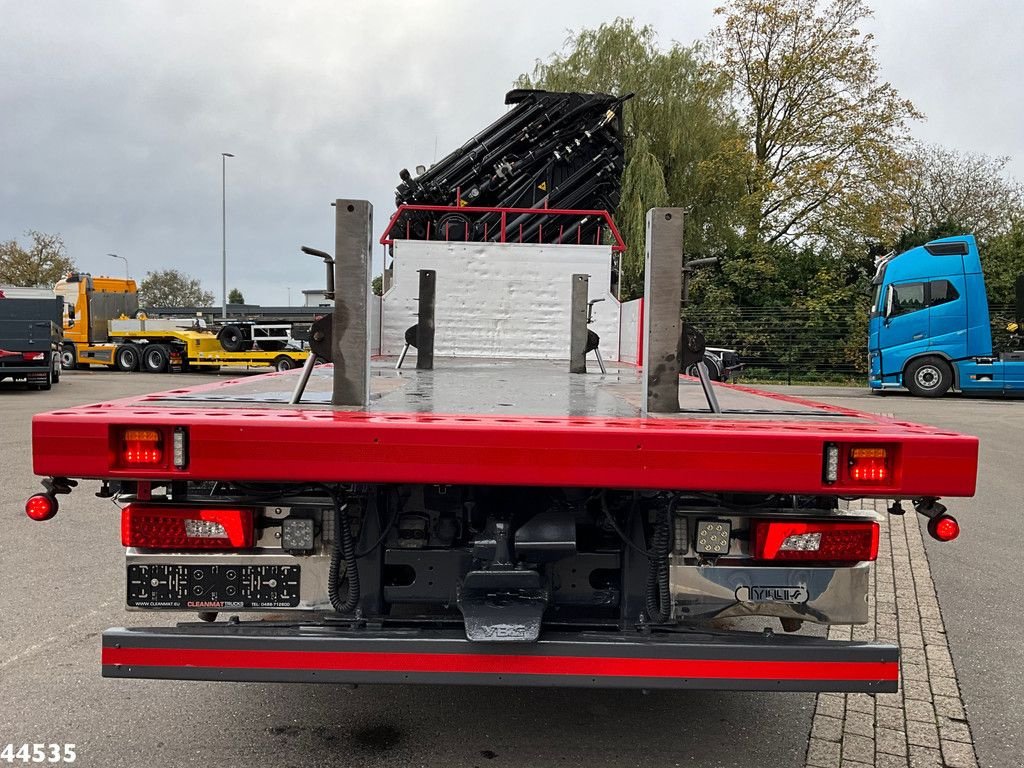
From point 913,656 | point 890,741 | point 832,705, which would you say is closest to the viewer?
point 890,741

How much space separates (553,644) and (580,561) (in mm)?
406

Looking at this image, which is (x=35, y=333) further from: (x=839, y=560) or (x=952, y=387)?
(x=952, y=387)

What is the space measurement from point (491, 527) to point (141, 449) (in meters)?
1.08

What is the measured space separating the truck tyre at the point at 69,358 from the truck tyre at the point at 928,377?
88.7 ft

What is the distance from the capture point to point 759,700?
3.37 metres

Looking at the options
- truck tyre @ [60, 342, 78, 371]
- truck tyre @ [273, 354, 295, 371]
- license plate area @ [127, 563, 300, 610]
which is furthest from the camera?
truck tyre @ [60, 342, 78, 371]

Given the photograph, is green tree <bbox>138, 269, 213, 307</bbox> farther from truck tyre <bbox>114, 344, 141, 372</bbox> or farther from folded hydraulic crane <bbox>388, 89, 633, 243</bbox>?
folded hydraulic crane <bbox>388, 89, 633, 243</bbox>

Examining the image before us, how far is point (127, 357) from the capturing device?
27766mm

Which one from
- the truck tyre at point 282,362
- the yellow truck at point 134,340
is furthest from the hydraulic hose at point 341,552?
the yellow truck at point 134,340

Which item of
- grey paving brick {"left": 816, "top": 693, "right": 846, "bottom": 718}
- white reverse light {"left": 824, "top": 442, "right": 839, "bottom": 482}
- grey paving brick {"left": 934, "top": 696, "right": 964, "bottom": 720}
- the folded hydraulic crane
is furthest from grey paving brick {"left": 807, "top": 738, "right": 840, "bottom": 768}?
the folded hydraulic crane

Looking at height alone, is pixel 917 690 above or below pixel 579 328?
below

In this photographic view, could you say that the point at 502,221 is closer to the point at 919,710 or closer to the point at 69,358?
the point at 919,710

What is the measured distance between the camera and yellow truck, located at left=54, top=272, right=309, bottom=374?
84.4ft

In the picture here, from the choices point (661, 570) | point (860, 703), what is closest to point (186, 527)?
point (661, 570)
